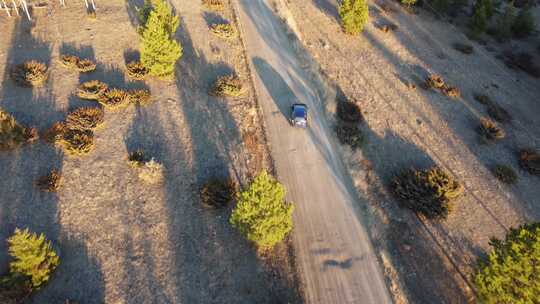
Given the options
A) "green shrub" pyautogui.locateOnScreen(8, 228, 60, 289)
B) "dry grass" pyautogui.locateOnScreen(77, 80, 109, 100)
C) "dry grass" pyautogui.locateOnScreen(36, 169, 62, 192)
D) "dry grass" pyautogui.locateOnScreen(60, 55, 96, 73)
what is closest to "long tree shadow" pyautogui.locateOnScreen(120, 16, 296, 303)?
"dry grass" pyautogui.locateOnScreen(77, 80, 109, 100)

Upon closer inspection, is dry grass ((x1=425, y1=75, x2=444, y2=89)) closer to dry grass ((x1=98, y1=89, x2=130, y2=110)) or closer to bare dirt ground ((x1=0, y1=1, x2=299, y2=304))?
bare dirt ground ((x1=0, y1=1, x2=299, y2=304))

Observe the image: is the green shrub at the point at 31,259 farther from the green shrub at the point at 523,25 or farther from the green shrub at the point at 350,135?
the green shrub at the point at 523,25

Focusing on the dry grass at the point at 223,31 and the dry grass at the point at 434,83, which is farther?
the dry grass at the point at 223,31

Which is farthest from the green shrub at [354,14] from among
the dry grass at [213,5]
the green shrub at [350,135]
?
the green shrub at [350,135]

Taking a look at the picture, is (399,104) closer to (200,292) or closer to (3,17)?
(200,292)

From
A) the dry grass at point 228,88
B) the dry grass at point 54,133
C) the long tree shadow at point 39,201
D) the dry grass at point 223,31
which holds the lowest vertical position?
the long tree shadow at point 39,201

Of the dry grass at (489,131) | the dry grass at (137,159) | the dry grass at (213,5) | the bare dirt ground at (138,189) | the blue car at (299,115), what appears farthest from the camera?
the dry grass at (213,5)
